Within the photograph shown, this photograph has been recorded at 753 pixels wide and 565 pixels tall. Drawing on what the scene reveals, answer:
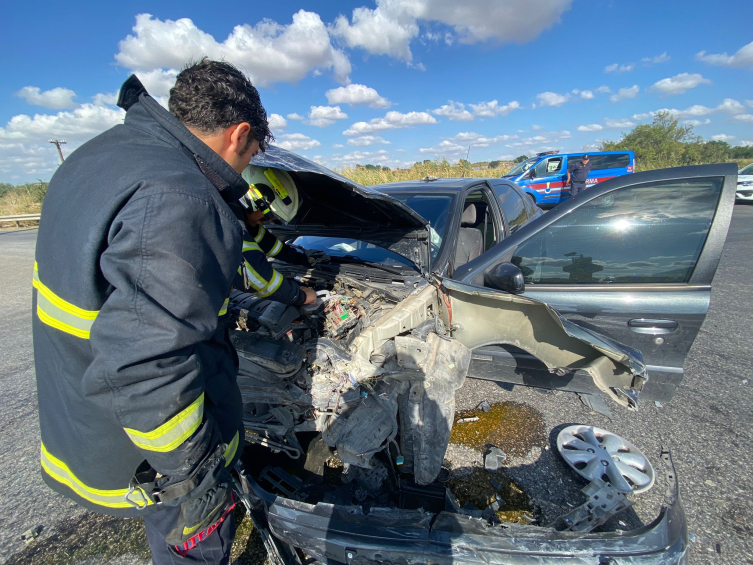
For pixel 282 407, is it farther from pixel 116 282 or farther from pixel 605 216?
pixel 605 216

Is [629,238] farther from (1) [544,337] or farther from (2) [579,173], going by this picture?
(2) [579,173]

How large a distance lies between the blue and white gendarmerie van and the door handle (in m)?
10.7

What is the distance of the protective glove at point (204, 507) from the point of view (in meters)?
1.01

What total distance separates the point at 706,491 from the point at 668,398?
0.48 metres

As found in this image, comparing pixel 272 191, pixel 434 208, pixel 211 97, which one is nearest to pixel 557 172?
pixel 434 208

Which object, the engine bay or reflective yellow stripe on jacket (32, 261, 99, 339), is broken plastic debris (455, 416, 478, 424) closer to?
the engine bay

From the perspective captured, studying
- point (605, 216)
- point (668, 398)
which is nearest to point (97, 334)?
point (605, 216)

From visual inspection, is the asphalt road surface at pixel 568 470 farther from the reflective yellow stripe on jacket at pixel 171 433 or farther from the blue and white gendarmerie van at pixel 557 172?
the blue and white gendarmerie van at pixel 557 172

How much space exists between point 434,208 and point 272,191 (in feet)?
4.45

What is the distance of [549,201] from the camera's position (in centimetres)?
1179

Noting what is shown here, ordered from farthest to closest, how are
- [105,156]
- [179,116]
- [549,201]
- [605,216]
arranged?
[549,201] < [605,216] < [179,116] < [105,156]

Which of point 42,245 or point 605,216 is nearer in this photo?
point 42,245

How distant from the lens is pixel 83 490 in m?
1.13

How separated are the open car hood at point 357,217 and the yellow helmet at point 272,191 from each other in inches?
2.6
